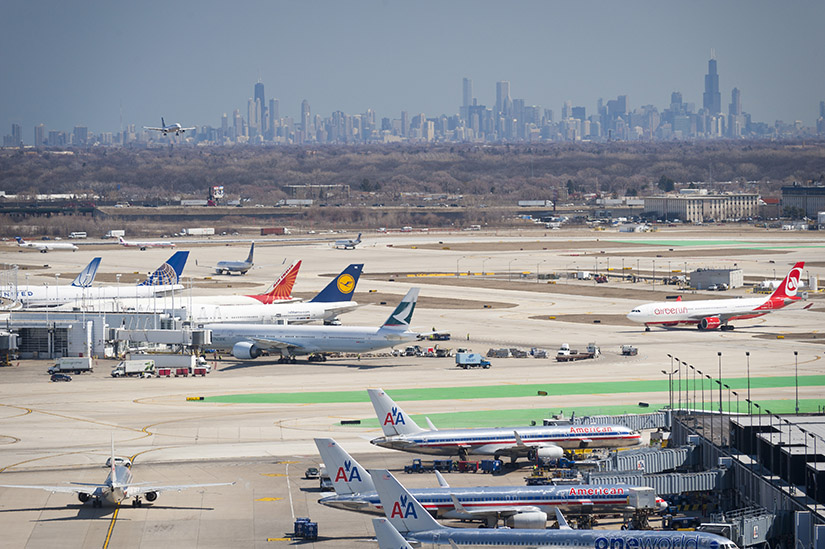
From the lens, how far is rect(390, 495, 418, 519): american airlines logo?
41188 mm

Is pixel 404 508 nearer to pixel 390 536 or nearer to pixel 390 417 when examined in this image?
pixel 390 536

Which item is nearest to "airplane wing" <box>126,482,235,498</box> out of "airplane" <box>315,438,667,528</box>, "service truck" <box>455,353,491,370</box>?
"airplane" <box>315,438,667,528</box>

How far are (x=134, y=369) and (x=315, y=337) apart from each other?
46.7 feet

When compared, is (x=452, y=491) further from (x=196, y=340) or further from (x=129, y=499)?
(x=196, y=340)

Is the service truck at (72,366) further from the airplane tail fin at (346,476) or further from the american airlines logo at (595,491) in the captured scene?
the american airlines logo at (595,491)

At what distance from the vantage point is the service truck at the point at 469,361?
9131cm

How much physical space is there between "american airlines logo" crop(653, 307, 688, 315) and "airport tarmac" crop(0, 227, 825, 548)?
6.25ft

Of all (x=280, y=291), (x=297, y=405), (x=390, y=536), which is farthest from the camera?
(x=280, y=291)

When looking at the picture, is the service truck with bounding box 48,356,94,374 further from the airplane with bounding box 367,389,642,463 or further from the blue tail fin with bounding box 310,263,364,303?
the airplane with bounding box 367,389,642,463

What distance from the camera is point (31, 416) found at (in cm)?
7356

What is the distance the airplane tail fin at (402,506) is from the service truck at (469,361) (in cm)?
4990

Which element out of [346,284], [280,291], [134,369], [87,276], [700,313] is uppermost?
[346,284]

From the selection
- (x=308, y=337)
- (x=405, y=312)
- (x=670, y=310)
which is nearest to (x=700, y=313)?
(x=670, y=310)

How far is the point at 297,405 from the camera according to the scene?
7669 cm
